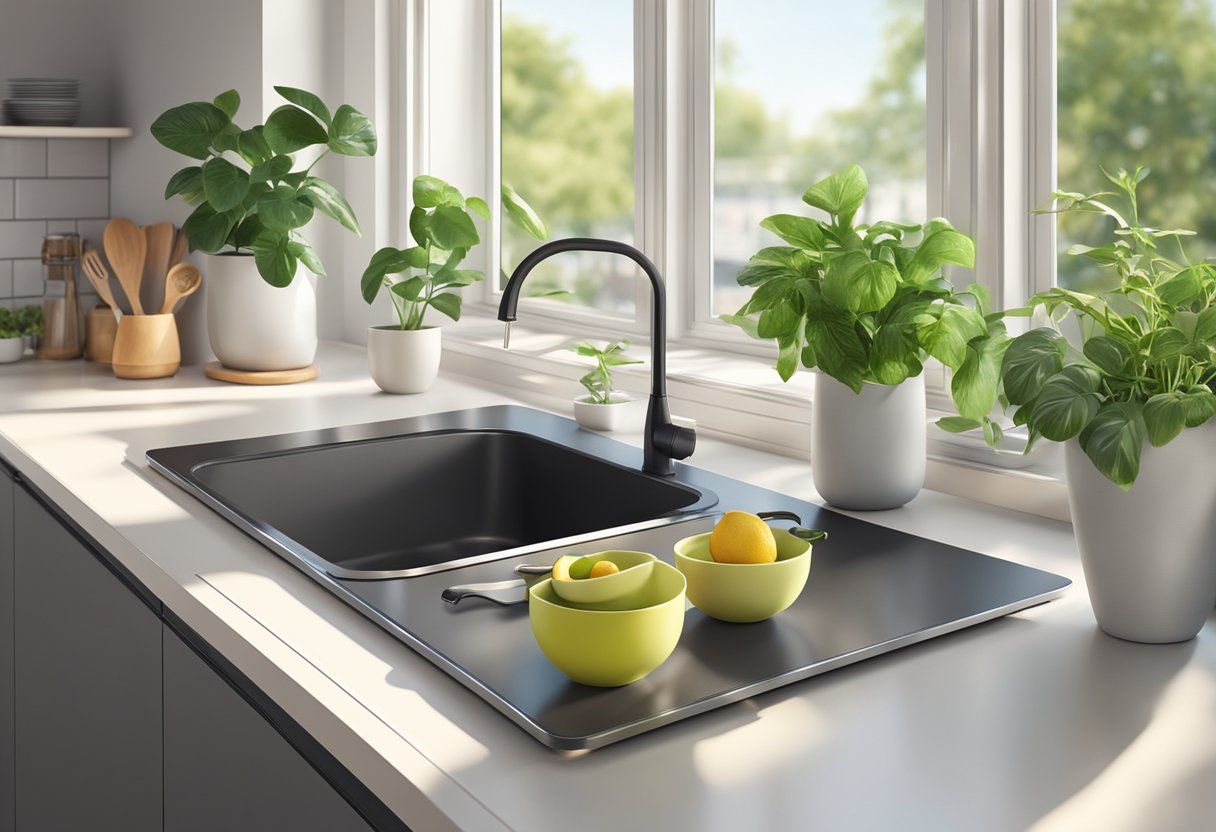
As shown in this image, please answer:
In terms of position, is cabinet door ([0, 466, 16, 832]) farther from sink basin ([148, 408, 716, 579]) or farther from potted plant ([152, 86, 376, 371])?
potted plant ([152, 86, 376, 371])

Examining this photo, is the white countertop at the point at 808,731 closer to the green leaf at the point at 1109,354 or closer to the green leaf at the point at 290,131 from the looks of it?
the green leaf at the point at 1109,354

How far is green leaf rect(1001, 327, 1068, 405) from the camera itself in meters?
0.96

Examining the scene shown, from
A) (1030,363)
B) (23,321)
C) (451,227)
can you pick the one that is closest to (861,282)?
(1030,363)

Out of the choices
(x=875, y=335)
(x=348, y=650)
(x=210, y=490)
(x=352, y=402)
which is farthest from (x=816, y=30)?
(x=348, y=650)

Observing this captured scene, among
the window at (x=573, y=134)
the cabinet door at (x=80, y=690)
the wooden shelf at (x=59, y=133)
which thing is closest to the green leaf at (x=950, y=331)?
the cabinet door at (x=80, y=690)

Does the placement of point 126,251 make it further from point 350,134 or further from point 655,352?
point 655,352

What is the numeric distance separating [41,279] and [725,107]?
1.78 metres

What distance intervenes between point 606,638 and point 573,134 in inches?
69.0

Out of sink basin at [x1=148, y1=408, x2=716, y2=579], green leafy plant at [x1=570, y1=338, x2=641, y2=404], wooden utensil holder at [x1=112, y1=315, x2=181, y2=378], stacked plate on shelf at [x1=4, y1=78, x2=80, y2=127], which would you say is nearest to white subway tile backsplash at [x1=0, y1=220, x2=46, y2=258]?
stacked plate on shelf at [x1=4, y1=78, x2=80, y2=127]

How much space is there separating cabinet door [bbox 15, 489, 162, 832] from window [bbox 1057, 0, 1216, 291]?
1192 millimetres

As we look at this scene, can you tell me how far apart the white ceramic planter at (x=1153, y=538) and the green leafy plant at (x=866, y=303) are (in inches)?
8.8

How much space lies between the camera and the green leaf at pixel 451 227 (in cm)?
209

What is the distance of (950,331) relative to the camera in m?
1.26

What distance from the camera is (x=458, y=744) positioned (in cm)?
81
